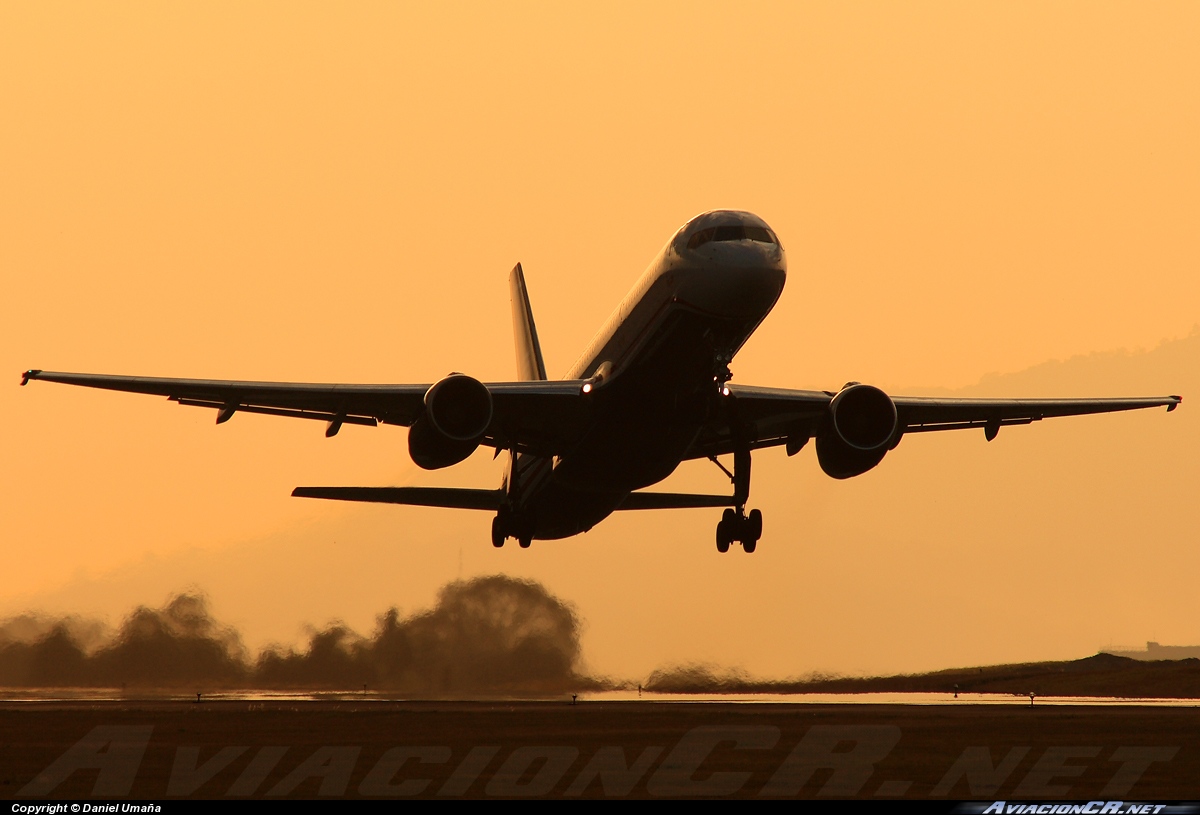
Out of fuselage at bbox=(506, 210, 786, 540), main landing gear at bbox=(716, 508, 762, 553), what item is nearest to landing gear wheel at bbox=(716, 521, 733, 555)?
main landing gear at bbox=(716, 508, 762, 553)

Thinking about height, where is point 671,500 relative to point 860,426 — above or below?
below

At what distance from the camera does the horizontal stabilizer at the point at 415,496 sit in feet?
124

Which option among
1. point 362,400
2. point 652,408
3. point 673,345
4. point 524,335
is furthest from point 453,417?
point 524,335

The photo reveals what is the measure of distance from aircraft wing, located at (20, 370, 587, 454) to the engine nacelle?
3.95 feet

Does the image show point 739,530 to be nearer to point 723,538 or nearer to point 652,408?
point 723,538

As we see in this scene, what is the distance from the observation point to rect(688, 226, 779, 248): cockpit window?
99.2 feet

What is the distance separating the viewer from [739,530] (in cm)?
3591

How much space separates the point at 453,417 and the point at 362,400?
3.15 m

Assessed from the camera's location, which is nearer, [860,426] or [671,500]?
[860,426]

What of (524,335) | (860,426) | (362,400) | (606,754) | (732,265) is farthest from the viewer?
(524,335)

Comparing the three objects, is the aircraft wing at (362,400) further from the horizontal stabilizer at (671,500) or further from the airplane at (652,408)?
the horizontal stabilizer at (671,500)

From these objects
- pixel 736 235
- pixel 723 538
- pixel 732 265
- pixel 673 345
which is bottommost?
pixel 723 538
